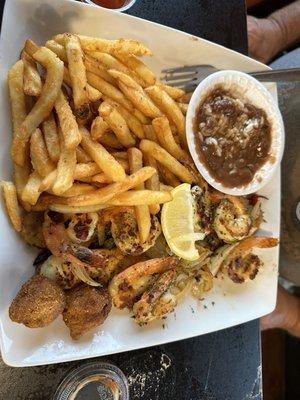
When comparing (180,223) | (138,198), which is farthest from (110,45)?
(180,223)

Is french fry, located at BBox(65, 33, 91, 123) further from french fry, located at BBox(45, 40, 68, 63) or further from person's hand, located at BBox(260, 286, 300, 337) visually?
person's hand, located at BBox(260, 286, 300, 337)

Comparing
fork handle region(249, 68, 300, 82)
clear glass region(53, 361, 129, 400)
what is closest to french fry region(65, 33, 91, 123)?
fork handle region(249, 68, 300, 82)

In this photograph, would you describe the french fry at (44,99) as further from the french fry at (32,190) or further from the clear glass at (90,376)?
the clear glass at (90,376)

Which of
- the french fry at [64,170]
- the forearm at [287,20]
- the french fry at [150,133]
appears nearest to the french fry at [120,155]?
the french fry at [150,133]

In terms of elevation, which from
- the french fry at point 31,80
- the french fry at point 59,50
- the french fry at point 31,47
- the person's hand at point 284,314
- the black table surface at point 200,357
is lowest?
the person's hand at point 284,314

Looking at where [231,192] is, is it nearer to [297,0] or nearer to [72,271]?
[72,271]
